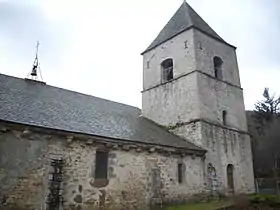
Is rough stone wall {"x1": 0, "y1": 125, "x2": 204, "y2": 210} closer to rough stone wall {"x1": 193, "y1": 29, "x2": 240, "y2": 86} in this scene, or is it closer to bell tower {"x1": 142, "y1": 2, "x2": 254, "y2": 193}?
bell tower {"x1": 142, "y1": 2, "x2": 254, "y2": 193}

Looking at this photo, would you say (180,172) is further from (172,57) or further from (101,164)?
(172,57)

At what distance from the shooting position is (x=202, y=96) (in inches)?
701

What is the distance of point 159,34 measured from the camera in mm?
22547

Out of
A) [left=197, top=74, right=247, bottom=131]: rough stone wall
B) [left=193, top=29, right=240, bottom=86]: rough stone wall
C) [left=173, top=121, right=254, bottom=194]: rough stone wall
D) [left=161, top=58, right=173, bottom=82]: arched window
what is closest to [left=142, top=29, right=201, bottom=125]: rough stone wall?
[left=161, top=58, right=173, bottom=82]: arched window

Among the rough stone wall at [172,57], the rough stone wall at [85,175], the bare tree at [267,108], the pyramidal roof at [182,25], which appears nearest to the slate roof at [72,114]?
the rough stone wall at [85,175]

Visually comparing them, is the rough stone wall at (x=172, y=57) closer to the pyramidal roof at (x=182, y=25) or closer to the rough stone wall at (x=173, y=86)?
the rough stone wall at (x=173, y=86)

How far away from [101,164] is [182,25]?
12.5 m

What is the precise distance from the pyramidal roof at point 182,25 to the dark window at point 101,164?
1115 centimetres

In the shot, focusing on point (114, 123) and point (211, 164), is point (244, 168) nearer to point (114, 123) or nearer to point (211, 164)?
point (211, 164)

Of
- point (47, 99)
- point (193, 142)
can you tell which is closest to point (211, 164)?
point (193, 142)

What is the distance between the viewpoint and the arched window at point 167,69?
2031 cm

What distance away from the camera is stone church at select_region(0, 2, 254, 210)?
10.9 metres

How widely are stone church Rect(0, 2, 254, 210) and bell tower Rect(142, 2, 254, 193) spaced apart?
0.22 ft

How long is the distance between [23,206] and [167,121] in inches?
415
